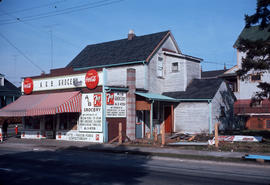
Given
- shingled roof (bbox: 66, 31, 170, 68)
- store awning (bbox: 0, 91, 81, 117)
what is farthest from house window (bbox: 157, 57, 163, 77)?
store awning (bbox: 0, 91, 81, 117)

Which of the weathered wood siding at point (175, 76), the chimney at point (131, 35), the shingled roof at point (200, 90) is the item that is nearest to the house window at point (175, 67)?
the weathered wood siding at point (175, 76)

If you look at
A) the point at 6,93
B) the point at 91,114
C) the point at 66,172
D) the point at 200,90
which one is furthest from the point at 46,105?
the point at 6,93

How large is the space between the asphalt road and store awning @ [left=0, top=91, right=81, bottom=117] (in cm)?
768

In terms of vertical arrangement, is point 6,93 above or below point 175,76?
below

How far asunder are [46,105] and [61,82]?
257cm

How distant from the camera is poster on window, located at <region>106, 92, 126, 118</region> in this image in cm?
2170

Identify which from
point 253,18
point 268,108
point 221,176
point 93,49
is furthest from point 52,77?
point 268,108

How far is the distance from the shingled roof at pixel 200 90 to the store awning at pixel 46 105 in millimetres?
9751

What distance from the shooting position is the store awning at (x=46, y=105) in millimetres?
21609

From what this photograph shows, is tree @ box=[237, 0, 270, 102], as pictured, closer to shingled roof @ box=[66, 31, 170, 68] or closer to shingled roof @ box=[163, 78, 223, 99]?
shingled roof @ box=[163, 78, 223, 99]

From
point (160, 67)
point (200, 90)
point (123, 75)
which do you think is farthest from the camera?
point (160, 67)

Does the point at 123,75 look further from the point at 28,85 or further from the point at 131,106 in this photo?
the point at 28,85

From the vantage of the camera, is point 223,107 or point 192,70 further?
point 192,70

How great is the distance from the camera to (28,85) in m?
26.8
